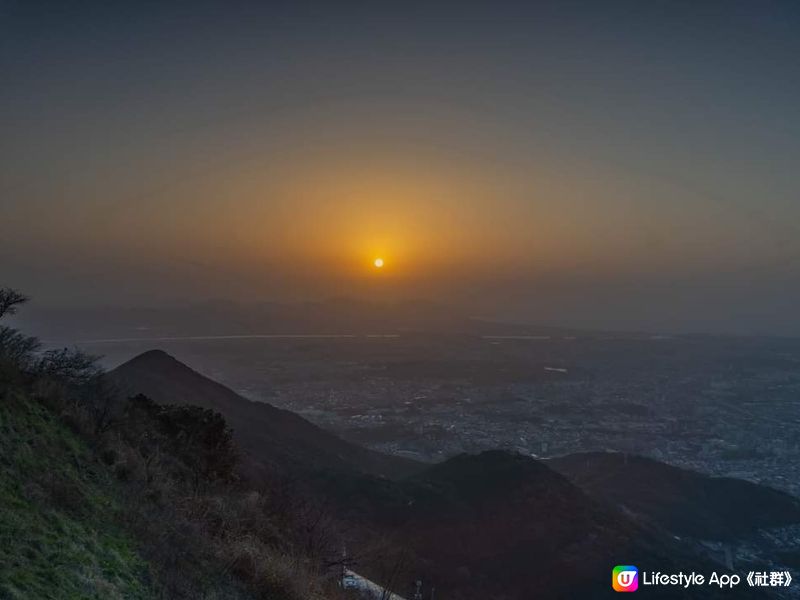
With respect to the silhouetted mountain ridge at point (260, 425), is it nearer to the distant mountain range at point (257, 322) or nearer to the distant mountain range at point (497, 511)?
the distant mountain range at point (497, 511)

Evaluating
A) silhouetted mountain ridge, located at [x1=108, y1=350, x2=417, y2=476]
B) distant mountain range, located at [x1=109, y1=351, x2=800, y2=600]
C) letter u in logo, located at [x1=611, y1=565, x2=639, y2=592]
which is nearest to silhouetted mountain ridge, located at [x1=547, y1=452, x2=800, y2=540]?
distant mountain range, located at [x1=109, y1=351, x2=800, y2=600]

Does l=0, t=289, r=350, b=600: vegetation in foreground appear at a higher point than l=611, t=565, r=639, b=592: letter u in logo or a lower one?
higher

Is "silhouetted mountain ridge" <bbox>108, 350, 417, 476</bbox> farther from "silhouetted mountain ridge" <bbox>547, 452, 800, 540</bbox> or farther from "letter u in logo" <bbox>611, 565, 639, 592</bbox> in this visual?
"letter u in logo" <bbox>611, 565, 639, 592</bbox>

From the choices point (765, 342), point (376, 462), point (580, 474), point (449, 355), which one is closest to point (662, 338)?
point (765, 342)

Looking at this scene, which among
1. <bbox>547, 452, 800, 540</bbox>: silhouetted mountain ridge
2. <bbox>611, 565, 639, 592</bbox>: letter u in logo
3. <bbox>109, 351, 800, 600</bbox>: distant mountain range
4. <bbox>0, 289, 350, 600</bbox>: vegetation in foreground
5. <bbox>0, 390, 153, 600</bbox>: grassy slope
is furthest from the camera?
<bbox>547, 452, 800, 540</bbox>: silhouetted mountain ridge

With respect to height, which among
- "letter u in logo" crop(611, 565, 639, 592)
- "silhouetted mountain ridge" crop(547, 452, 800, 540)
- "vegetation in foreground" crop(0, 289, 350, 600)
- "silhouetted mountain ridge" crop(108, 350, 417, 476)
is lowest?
"silhouetted mountain ridge" crop(547, 452, 800, 540)

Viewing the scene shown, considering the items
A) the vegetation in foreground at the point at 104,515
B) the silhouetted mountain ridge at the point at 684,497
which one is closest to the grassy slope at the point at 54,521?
the vegetation in foreground at the point at 104,515

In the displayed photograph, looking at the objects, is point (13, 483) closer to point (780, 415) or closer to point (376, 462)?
point (376, 462)
